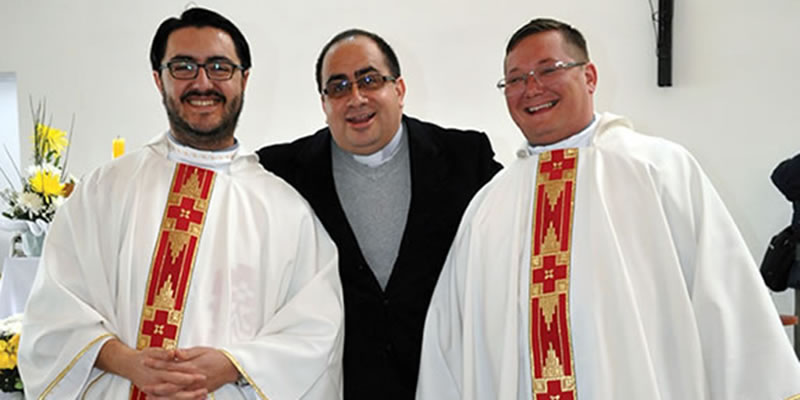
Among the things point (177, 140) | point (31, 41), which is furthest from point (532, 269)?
point (31, 41)

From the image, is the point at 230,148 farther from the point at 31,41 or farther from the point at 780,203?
the point at 31,41

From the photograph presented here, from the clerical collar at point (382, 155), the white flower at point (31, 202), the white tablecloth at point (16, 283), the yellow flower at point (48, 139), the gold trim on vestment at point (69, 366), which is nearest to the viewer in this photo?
the gold trim on vestment at point (69, 366)

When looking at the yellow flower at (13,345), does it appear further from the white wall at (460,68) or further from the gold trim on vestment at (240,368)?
the white wall at (460,68)

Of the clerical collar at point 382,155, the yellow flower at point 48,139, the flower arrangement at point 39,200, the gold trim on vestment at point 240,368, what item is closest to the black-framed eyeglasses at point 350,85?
the clerical collar at point 382,155

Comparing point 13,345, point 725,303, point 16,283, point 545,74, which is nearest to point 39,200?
point 16,283

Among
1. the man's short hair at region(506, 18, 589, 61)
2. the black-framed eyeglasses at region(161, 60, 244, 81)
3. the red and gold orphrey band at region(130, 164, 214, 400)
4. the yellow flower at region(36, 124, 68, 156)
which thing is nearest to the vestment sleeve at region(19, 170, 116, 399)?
the red and gold orphrey band at region(130, 164, 214, 400)

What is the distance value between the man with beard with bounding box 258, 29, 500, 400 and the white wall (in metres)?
2.56

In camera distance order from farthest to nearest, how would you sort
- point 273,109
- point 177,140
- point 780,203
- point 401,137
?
1. point 273,109
2. point 780,203
3. point 401,137
4. point 177,140

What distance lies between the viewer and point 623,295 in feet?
7.40

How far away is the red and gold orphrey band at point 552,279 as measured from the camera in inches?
92.1

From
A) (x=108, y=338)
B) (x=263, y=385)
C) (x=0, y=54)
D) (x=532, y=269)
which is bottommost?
(x=263, y=385)

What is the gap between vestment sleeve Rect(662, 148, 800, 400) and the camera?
2184 mm

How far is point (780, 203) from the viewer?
5.03m

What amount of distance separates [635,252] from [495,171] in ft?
2.93
